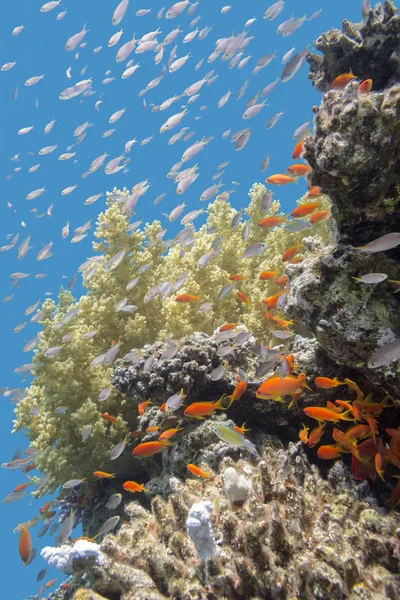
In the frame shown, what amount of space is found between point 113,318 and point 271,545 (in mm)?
4672

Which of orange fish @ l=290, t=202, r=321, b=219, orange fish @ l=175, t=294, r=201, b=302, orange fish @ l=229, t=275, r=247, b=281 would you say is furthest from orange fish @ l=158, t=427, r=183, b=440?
orange fish @ l=290, t=202, r=321, b=219

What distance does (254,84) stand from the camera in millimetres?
87875

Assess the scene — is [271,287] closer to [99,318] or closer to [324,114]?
[99,318]

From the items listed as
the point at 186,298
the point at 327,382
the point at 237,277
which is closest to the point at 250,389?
the point at 327,382

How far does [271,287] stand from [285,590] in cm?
444

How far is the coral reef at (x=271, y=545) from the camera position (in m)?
2.49

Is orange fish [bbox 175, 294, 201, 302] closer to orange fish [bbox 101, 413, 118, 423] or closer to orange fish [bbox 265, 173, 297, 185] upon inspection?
orange fish [bbox 101, 413, 118, 423]

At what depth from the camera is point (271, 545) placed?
2811 mm

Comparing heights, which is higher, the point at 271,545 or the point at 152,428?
the point at 152,428

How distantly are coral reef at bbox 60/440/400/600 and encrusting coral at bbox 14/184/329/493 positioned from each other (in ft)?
6.87

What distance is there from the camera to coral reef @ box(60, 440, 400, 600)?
8.18 feet

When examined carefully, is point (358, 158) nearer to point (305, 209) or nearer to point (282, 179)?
point (305, 209)

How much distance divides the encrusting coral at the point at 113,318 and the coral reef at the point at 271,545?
2094mm

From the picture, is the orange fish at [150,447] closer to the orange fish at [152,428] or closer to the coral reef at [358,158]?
the orange fish at [152,428]
